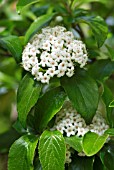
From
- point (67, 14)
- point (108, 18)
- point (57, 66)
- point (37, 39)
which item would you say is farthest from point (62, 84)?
point (108, 18)

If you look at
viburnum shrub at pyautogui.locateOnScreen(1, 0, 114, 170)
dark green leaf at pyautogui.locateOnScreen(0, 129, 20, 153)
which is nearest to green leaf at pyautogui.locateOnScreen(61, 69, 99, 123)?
viburnum shrub at pyautogui.locateOnScreen(1, 0, 114, 170)

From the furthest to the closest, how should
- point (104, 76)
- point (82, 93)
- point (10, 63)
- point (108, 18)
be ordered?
point (108, 18)
point (10, 63)
point (104, 76)
point (82, 93)

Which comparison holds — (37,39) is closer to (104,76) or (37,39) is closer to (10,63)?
(104,76)

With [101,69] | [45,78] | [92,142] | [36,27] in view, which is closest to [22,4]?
[36,27]

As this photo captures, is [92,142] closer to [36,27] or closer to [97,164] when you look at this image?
[97,164]

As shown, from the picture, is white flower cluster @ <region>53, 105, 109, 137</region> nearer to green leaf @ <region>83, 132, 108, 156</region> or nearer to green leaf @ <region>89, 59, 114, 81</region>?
green leaf @ <region>83, 132, 108, 156</region>

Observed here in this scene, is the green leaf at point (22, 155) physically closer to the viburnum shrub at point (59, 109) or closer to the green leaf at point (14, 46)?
the viburnum shrub at point (59, 109)

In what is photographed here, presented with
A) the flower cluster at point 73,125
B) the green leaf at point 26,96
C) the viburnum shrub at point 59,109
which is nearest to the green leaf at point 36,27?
the viburnum shrub at point 59,109
